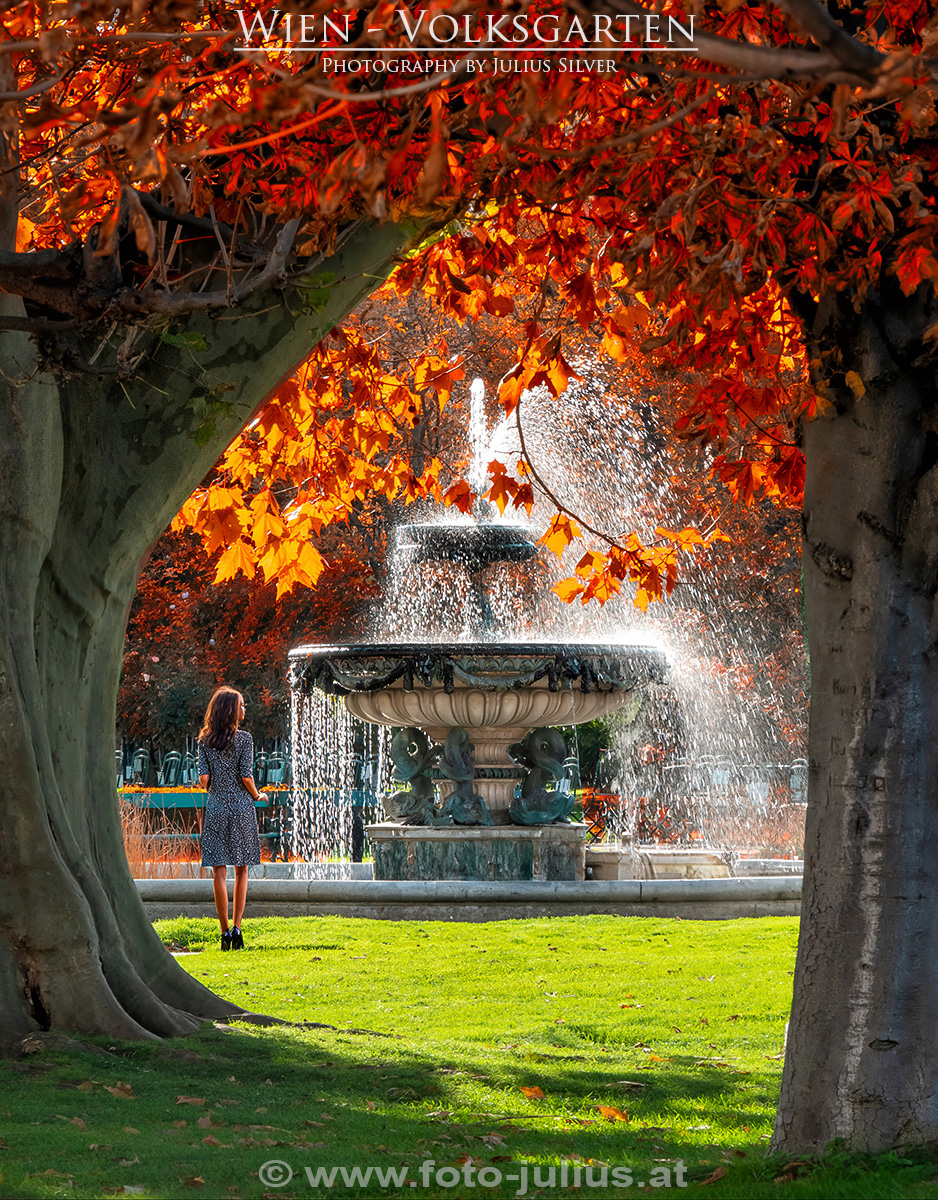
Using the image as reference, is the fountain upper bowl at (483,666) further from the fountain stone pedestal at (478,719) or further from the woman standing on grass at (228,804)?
the woman standing on grass at (228,804)

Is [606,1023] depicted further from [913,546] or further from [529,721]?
[529,721]

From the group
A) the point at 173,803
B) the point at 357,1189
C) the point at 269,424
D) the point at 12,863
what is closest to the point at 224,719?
the point at 269,424

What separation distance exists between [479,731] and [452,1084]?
26.2ft

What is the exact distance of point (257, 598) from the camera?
27078mm

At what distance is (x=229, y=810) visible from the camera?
10.1 m

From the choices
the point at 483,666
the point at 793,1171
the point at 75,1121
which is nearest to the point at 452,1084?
the point at 75,1121

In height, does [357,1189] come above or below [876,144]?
below

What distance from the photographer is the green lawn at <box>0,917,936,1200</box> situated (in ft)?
13.9

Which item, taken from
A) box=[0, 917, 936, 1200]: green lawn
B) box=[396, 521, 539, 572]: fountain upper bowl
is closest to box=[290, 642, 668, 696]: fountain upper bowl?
box=[396, 521, 539, 572]: fountain upper bowl

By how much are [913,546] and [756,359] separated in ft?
9.17

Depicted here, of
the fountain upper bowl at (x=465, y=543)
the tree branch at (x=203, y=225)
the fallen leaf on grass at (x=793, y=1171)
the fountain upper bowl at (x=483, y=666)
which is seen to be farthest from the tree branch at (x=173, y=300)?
the fountain upper bowl at (x=465, y=543)

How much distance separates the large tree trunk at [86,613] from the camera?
579 cm

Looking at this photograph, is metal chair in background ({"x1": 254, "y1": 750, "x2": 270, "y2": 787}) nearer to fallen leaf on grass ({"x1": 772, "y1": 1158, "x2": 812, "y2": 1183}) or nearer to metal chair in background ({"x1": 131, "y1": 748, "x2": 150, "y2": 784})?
metal chair in background ({"x1": 131, "y1": 748, "x2": 150, "y2": 784})

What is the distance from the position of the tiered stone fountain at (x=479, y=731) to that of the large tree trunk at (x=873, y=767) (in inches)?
323
